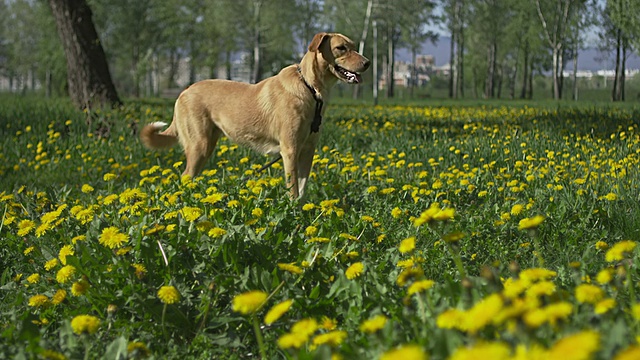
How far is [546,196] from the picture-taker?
4199mm

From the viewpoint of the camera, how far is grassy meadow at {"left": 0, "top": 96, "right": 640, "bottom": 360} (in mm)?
1566

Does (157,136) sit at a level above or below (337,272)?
above

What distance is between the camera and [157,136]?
5621 mm

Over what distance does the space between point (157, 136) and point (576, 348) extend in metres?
5.08

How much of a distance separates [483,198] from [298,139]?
1.56 metres

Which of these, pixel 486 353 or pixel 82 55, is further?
pixel 82 55

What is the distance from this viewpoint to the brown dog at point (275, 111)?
4.72 m

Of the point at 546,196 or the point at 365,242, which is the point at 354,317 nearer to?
the point at 365,242

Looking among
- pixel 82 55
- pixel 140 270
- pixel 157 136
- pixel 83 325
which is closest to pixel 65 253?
pixel 140 270

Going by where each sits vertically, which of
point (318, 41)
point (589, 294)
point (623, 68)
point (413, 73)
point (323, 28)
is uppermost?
point (323, 28)

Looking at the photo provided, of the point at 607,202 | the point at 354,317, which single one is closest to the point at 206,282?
the point at 354,317

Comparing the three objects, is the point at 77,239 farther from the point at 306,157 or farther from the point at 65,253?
the point at 306,157

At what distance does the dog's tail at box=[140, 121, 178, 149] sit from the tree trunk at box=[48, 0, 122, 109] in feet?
15.0

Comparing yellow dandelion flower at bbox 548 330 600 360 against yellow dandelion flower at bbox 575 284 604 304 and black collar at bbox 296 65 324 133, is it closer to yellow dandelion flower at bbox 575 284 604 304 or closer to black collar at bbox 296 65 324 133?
yellow dandelion flower at bbox 575 284 604 304
